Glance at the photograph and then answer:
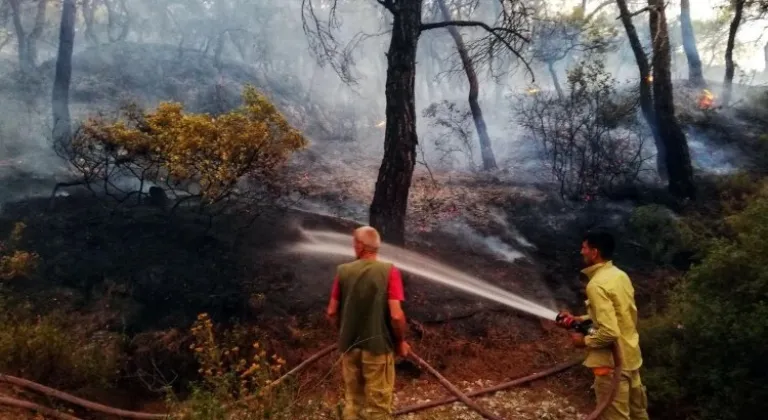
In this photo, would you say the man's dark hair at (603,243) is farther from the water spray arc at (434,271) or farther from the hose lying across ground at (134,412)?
the water spray arc at (434,271)

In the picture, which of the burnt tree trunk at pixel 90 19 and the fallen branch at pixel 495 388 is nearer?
the fallen branch at pixel 495 388

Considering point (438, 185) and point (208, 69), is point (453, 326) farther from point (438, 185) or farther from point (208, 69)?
point (208, 69)

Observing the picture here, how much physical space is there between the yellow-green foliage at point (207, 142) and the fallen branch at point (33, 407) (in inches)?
167

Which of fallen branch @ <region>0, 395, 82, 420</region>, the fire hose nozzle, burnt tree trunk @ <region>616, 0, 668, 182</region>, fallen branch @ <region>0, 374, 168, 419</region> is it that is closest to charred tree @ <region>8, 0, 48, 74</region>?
fallen branch @ <region>0, 374, 168, 419</region>

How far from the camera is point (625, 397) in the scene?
389cm

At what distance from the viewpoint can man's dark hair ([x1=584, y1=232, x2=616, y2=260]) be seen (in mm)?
3869

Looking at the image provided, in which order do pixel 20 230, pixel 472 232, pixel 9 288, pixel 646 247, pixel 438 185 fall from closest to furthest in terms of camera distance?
pixel 9 288
pixel 20 230
pixel 646 247
pixel 472 232
pixel 438 185

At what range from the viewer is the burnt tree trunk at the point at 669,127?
34.5 feet

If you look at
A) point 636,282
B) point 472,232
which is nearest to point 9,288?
point 472,232

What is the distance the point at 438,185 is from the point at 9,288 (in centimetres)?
915

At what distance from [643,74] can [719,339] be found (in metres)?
8.95

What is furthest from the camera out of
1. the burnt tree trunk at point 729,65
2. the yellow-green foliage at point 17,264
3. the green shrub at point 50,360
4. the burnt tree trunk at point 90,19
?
the burnt tree trunk at point 90,19

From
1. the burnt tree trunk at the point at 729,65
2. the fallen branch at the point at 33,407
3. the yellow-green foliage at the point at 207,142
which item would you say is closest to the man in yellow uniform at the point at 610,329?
the fallen branch at the point at 33,407

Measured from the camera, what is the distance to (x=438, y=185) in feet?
42.8
